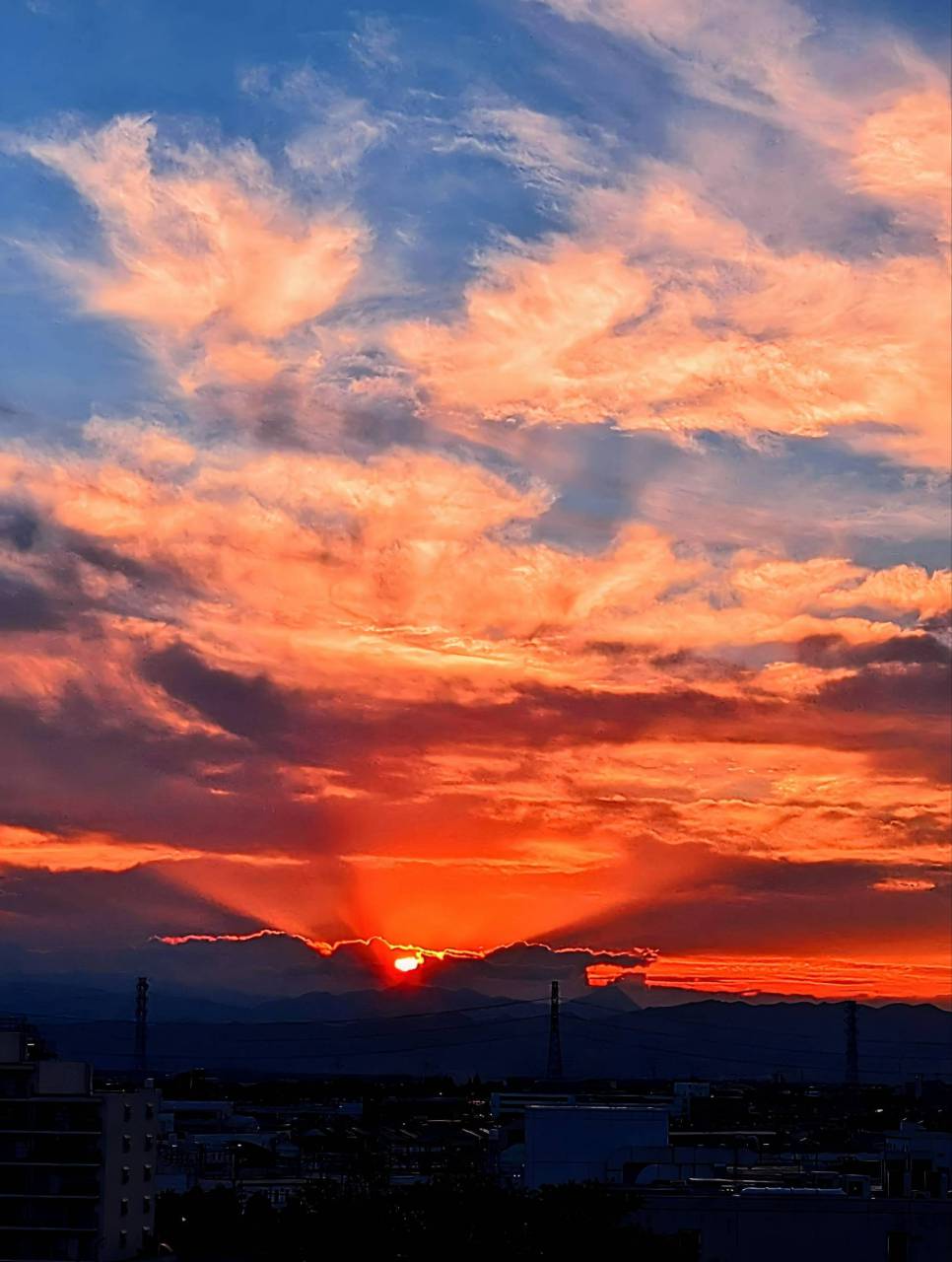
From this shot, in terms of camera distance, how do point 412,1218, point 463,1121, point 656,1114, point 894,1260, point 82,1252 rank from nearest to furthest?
1. point 412,1218
2. point 894,1260
3. point 82,1252
4. point 656,1114
5. point 463,1121

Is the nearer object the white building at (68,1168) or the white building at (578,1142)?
the white building at (68,1168)

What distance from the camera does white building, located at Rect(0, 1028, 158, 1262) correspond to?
297 ft

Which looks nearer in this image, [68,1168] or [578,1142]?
[68,1168]

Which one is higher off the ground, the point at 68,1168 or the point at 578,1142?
the point at 578,1142

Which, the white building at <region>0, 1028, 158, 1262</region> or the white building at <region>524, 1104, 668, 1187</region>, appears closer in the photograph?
the white building at <region>0, 1028, 158, 1262</region>

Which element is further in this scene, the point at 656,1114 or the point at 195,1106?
the point at 195,1106

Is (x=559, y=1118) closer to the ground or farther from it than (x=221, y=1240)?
farther from it

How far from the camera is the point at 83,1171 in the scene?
90.6 metres

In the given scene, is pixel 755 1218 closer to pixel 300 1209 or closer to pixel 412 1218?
pixel 412 1218

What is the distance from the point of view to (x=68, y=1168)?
298 feet

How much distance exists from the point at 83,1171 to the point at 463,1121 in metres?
108

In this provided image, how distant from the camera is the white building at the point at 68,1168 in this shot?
90.4 metres

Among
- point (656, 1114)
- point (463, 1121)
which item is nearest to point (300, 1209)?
point (656, 1114)

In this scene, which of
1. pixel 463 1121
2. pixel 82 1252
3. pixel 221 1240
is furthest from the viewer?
pixel 463 1121
